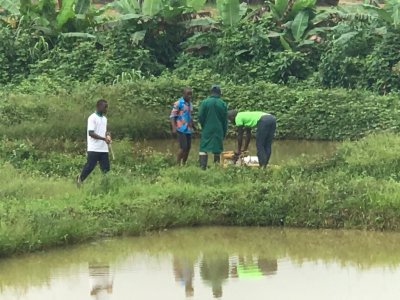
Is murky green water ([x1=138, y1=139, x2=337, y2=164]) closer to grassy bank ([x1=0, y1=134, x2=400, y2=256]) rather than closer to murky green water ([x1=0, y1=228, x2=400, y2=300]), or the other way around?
grassy bank ([x1=0, y1=134, x2=400, y2=256])

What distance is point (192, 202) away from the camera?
10.9m

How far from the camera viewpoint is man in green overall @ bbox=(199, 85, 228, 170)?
13.3 meters

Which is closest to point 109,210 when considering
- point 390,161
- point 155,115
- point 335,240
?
point 335,240

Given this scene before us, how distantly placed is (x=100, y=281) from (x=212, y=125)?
5.12m

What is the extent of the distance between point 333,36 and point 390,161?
9.47 m

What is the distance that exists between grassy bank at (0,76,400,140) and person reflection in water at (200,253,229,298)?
732 cm

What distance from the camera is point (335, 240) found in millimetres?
10102

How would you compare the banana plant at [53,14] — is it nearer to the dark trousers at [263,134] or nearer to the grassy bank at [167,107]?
the grassy bank at [167,107]

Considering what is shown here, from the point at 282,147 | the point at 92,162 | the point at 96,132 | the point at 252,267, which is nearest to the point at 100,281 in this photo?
the point at 252,267

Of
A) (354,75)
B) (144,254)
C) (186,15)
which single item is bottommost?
(144,254)

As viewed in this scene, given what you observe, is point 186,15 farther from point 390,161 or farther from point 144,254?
point 144,254

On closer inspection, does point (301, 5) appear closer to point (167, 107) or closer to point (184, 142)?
point (167, 107)

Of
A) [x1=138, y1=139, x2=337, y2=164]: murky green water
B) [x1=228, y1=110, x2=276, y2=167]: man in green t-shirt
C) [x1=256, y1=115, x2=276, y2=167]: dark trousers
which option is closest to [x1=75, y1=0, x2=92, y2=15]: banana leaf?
[x1=138, y1=139, x2=337, y2=164]: murky green water

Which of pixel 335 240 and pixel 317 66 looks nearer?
pixel 335 240
